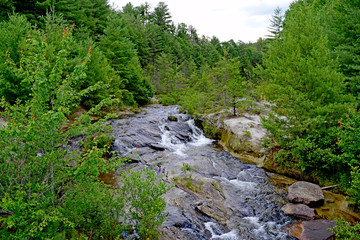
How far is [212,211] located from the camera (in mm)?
8273

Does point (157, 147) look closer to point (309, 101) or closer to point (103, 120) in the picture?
point (309, 101)

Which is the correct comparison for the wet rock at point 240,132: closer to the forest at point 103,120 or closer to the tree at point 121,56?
the forest at point 103,120

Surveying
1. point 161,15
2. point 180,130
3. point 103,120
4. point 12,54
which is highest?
point 161,15

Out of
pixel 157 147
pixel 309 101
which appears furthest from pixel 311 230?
pixel 157 147

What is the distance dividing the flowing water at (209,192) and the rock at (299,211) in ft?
0.96

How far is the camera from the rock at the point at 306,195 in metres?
8.65

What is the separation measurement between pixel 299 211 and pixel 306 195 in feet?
3.14

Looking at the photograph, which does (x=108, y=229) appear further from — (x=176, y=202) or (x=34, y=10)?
(x=34, y=10)

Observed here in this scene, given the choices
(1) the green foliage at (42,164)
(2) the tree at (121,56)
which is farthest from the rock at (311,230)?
(2) the tree at (121,56)

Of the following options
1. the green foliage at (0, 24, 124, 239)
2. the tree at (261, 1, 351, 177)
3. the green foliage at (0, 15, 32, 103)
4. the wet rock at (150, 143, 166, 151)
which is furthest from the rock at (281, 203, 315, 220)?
the green foliage at (0, 15, 32, 103)

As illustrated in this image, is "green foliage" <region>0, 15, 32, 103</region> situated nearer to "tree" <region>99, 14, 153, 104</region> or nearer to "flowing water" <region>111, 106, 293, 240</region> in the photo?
"flowing water" <region>111, 106, 293, 240</region>

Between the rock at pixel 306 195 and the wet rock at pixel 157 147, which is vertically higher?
the wet rock at pixel 157 147

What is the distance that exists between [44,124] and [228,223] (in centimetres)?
694

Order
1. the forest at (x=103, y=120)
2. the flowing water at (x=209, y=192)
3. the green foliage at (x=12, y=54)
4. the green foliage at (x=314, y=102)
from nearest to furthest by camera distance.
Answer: the forest at (x=103, y=120)
the flowing water at (x=209, y=192)
the green foliage at (x=314, y=102)
the green foliage at (x=12, y=54)
